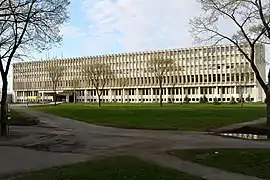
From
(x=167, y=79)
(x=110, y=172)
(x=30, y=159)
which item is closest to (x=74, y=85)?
(x=167, y=79)

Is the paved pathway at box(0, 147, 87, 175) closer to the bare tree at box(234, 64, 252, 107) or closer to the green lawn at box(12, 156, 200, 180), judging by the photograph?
the green lawn at box(12, 156, 200, 180)

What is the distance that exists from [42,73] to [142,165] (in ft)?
539

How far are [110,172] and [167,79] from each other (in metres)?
133

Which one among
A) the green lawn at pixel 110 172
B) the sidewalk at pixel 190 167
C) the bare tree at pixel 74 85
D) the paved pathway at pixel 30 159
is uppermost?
the bare tree at pixel 74 85

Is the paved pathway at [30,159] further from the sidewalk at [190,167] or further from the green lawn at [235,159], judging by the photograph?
the green lawn at [235,159]

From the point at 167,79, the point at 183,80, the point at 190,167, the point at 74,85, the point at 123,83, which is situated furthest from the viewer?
the point at 74,85

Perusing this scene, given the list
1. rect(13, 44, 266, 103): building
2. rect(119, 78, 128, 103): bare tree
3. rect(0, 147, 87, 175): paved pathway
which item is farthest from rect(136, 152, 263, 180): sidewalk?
rect(119, 78, 128, 103): bare tree

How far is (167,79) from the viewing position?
472 ft

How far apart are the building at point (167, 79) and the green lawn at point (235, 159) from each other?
3811 inches

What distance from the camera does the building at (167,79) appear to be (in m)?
131

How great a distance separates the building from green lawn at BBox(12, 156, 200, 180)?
330 ft

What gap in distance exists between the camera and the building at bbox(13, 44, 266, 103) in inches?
5157

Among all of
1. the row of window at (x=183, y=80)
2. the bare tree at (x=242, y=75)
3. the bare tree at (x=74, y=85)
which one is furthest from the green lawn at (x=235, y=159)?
the bare tree at (x=74, y=85)

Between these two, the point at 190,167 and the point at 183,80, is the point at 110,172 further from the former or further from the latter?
the point at 183,80
